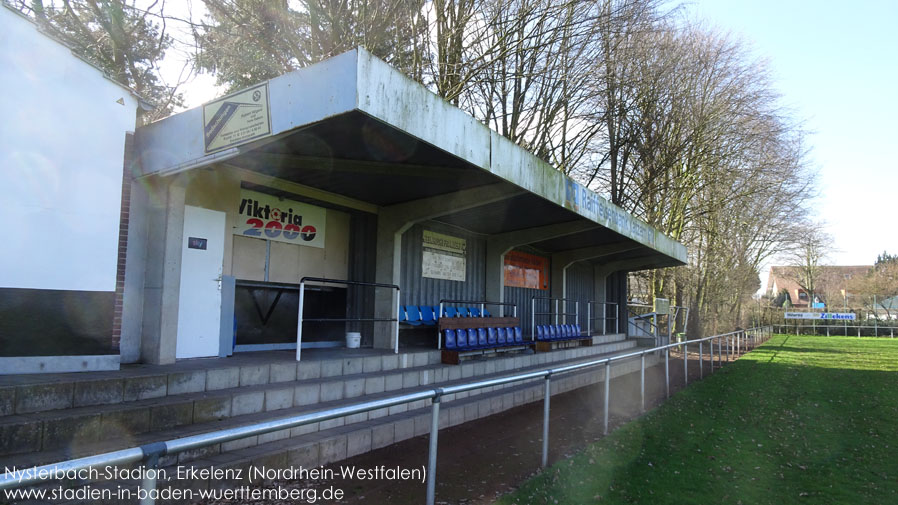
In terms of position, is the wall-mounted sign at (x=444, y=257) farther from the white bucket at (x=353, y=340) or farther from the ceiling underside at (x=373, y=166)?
the white bucket at (x=353, y=340)

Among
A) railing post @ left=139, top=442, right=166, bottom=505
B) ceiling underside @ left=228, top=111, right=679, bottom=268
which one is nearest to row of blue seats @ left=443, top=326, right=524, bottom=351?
ceiling underside @ left=228, top=111, right=679, bottom=268

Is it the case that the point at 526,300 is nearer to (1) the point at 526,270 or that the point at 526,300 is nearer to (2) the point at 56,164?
(1) the point at 526,270

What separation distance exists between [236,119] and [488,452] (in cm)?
447

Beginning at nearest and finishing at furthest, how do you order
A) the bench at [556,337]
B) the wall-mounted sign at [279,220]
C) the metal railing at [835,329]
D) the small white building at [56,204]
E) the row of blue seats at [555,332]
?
the small white building at [56,204], the wall-mounted sign at [279,220], the bench at [556,337], the row of blue seats at [555,332], the metal railing at [835,329]

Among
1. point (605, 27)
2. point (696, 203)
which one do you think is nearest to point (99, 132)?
point (605, 27)

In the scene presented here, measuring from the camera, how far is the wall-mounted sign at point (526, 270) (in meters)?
13.9

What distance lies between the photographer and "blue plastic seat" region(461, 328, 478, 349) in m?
9.64

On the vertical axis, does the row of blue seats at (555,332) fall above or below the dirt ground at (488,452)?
above

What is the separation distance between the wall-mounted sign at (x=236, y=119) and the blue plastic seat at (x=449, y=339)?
499cm

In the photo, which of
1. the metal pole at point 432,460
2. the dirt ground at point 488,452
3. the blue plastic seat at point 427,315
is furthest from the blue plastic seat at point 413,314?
the metal pole at point 432,460

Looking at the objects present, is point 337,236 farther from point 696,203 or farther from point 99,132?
point 696,203

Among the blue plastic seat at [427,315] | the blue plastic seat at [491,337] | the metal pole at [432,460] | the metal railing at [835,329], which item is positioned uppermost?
the blue plastic seat at [427,315]

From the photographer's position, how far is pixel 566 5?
11023mm

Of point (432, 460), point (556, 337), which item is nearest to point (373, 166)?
point (432, 460)
